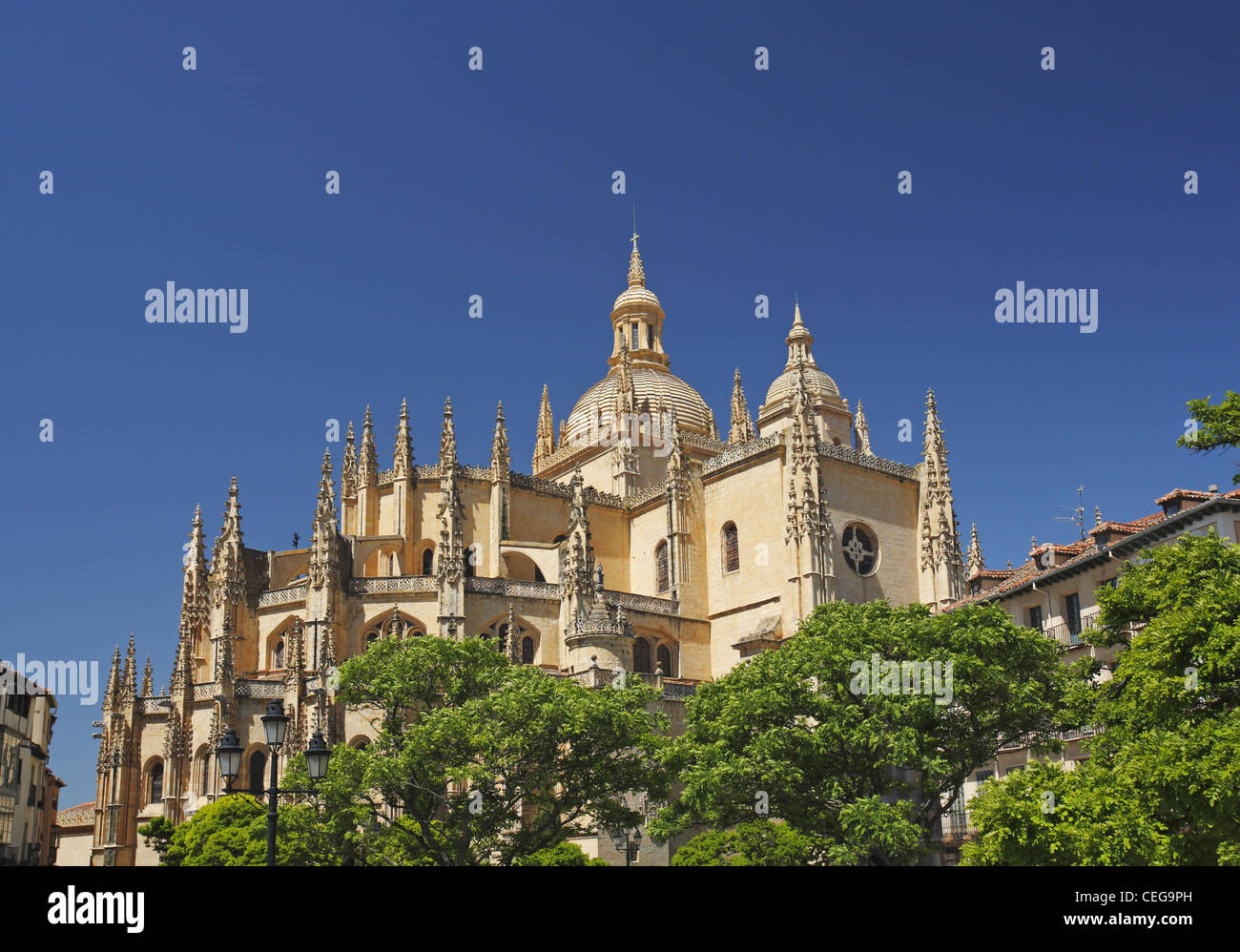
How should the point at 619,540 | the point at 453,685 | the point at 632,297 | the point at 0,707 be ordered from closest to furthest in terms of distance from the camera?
the point at 453,685
the point at 0,707
the point at 619,540
the point at 632,297

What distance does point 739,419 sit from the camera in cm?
7112

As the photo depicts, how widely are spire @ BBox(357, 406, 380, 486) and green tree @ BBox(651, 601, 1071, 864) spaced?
28254 millimetres

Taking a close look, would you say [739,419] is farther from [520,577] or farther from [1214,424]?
[1214,424]

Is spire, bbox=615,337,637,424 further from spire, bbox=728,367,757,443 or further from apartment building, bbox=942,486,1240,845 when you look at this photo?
apartment building, bbox=942,486,1240,845

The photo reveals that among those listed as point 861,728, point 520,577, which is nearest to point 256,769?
point 520,577

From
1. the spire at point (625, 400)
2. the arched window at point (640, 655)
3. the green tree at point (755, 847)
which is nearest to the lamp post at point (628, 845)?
the green tree at point (755, 847)

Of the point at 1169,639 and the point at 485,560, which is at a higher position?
the point at 485,560

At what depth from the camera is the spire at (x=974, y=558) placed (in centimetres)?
5834

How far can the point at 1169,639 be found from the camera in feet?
71.3

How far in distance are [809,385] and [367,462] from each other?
28.5 meters
